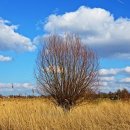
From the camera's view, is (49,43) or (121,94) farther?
(121,94)

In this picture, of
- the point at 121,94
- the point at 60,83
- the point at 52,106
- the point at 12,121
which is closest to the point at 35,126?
the point at 12,121

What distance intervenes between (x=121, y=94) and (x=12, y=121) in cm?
2024

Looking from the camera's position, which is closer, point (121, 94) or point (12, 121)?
point (12, 121)

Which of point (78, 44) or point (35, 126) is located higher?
point (78, 44)

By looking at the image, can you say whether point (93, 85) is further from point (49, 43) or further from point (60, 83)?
point (49, 43)

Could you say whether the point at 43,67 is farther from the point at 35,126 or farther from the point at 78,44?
the point at 35,126

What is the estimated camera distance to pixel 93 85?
18125 mm

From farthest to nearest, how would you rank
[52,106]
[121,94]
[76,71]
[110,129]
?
1. [121,94]
2. [52,106]
3. [76,71]
4. [110,129]

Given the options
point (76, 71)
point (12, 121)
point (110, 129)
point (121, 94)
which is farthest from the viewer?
point (121, 94)

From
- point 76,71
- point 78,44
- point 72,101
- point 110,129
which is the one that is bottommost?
point 110,129

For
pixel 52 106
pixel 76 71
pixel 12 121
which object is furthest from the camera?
pixel 52 106

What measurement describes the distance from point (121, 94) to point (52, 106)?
14805 mm

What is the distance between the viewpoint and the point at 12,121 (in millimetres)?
13867

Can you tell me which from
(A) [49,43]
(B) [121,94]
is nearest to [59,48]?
(A) [49,43]
